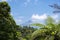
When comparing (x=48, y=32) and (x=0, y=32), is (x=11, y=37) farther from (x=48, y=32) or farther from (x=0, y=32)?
(x=48, y=32)

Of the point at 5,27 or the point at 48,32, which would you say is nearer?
the point at 5,27

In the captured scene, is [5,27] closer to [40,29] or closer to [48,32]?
[40,29]

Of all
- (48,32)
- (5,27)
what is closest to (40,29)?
(48,32)

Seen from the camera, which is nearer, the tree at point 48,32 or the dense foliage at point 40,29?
the dense foliage at point 40,29

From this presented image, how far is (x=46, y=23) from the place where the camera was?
2028cm

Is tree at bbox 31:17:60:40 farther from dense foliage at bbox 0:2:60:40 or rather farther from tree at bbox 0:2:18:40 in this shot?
tree at bbox 0:2:18:40

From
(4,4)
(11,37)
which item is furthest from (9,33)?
(4,4)

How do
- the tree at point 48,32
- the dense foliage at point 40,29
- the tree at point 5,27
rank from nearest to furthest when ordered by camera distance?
the tree at point 5,27
the dense foliage at point 40,29
the tree at point 48,32

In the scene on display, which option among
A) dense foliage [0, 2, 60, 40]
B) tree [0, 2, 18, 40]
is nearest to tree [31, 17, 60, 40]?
dense foliage [0, 2, 60, 40]

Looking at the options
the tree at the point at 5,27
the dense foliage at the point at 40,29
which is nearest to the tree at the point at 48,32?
the dense foliage at the point at 40,29

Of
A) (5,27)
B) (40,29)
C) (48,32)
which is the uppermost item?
(40,29)

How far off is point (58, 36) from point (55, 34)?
1.88 ft

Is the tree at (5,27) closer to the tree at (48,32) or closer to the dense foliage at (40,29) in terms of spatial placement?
the dense foliage at (40,29)

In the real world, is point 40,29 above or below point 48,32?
above
